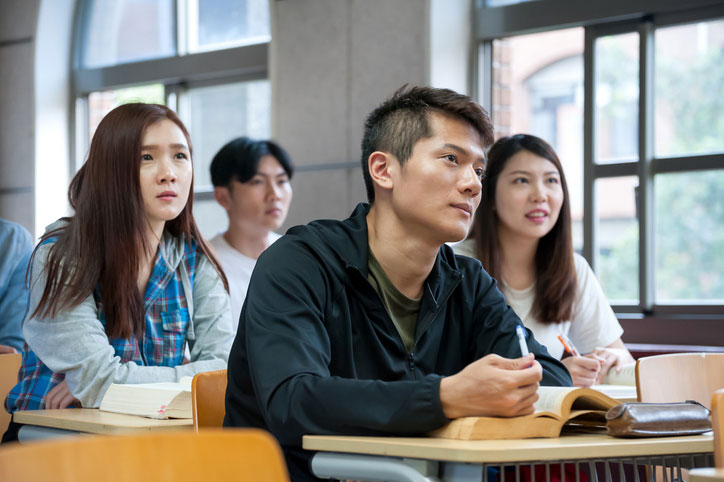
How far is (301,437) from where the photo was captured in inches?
62.4

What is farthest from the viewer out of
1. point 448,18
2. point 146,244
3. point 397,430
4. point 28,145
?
point 28,145

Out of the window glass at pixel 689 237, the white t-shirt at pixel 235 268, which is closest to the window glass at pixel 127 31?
the white t-shirt at pixel 235 268

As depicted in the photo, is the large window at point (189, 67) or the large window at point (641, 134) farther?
the large window at point (189, 67)

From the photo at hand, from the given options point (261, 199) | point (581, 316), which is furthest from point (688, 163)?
point (261, 199)

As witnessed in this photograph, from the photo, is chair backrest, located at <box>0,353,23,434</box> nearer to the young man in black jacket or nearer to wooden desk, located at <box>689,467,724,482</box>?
the young man in black jacket

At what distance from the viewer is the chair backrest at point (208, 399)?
1994mm

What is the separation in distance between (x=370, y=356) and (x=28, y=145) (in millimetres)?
6140

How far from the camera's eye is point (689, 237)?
470 centimetres

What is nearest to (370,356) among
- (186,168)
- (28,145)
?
(186,168)

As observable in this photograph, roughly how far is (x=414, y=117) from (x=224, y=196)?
8.92 feet

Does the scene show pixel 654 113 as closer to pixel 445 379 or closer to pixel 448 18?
pixel 448 18

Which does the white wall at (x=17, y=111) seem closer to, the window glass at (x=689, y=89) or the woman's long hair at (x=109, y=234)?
the woman's long hair at (x=109, y=234)

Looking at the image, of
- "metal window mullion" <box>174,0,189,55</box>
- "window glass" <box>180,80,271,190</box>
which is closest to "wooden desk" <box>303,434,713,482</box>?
"window glass" <box>180,80,271,190</box>

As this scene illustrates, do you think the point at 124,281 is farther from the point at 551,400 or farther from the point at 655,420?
the point at 655,420
